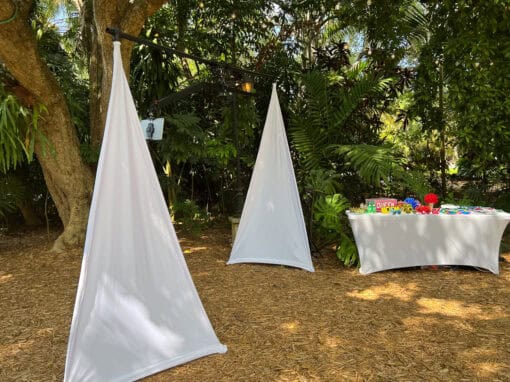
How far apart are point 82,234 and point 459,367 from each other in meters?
3.57

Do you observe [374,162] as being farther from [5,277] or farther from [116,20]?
[5,277]

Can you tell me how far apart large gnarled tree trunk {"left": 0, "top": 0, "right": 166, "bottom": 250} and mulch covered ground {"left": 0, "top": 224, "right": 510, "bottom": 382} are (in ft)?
1.76

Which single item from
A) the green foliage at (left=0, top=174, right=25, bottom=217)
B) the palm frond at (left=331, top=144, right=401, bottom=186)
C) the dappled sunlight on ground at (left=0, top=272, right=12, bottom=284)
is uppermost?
the palm frond at (left=331, top=144, right=401, bottom=186)

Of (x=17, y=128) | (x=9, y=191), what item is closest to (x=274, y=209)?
(x=17, y=128)

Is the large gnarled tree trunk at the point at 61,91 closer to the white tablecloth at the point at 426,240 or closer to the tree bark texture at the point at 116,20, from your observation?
the tree bark texture at the point at 116,20

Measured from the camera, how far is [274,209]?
3.91 meters

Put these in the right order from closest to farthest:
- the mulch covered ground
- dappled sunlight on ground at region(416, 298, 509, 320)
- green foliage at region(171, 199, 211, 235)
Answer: the mulch covered ground < dappled sunlight on ground at region(416, 298, 509, 320) < green foliage at region(171, 199, 211, 235)

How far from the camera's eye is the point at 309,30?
6.81 meters

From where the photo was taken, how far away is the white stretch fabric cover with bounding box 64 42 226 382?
76.0 inches

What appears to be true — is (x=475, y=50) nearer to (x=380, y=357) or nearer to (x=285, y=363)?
(x=380, y=357)

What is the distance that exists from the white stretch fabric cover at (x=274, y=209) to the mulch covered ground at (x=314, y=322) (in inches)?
5.7

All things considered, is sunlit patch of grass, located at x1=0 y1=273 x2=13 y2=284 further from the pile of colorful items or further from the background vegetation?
the pile of colorful items

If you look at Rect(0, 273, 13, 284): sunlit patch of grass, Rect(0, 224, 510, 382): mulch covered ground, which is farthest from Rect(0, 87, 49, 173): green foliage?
Rect(0, 224, 510, 382): mulch covered ground

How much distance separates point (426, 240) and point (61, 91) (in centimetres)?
372
